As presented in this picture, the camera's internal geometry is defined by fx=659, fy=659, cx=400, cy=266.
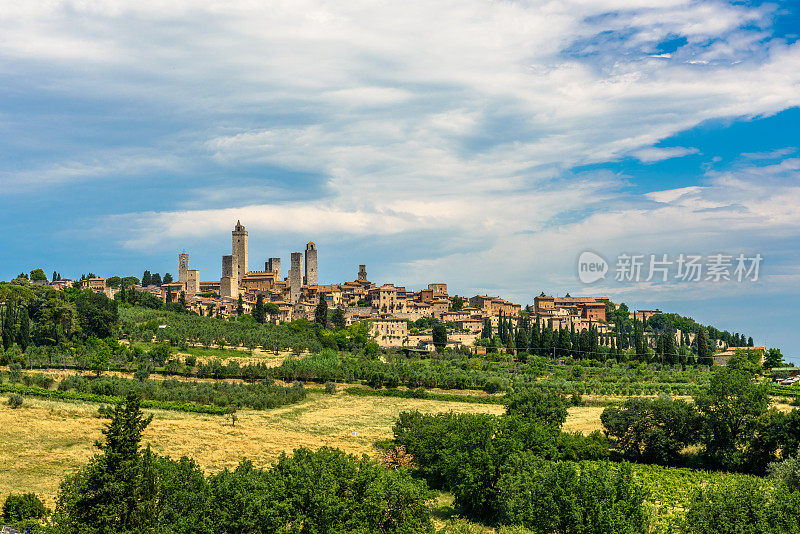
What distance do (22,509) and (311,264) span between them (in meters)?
127

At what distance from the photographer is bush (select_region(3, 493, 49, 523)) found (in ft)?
88.9

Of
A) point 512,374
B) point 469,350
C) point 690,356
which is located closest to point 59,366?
point 512,374

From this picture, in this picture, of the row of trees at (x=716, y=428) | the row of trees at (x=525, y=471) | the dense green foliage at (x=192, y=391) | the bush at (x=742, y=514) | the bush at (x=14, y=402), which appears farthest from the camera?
the dense green foliage at (x=192, y=391)

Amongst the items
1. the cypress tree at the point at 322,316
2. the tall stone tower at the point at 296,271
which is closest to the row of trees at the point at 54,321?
the cypress tree at the point at 322,316

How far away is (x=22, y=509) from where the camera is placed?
27.4m

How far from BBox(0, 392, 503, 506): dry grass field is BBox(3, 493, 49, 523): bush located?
2.31 metres

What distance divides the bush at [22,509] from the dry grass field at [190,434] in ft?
7.58

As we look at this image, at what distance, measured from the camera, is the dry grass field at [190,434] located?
1435 inches

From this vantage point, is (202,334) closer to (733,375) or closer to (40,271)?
(733,375)

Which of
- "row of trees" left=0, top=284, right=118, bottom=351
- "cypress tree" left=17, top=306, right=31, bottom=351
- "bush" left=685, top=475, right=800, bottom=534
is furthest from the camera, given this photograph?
"row of trees" left=0, top=284, right=118, bottom=351

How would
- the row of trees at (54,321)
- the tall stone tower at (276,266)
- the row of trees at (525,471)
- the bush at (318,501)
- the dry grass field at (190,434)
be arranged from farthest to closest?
1. the tall stone tower at (276,266)
2. the row of trees at (54,321)
3. the dry grass field at (190,434)
4. the row of trees at (525,471)
5. the bush at (318,501)

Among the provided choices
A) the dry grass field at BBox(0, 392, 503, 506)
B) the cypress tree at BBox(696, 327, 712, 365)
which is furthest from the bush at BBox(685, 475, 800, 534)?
the cypress tree at BBox(696, 327, 712, 365)

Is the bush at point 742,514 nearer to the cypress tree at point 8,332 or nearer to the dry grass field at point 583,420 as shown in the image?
the dry grass field at point 583,420

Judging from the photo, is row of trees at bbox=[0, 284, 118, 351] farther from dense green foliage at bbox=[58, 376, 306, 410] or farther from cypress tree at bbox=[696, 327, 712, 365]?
cypress tree at bbox=[696, 327, 712, 365]
